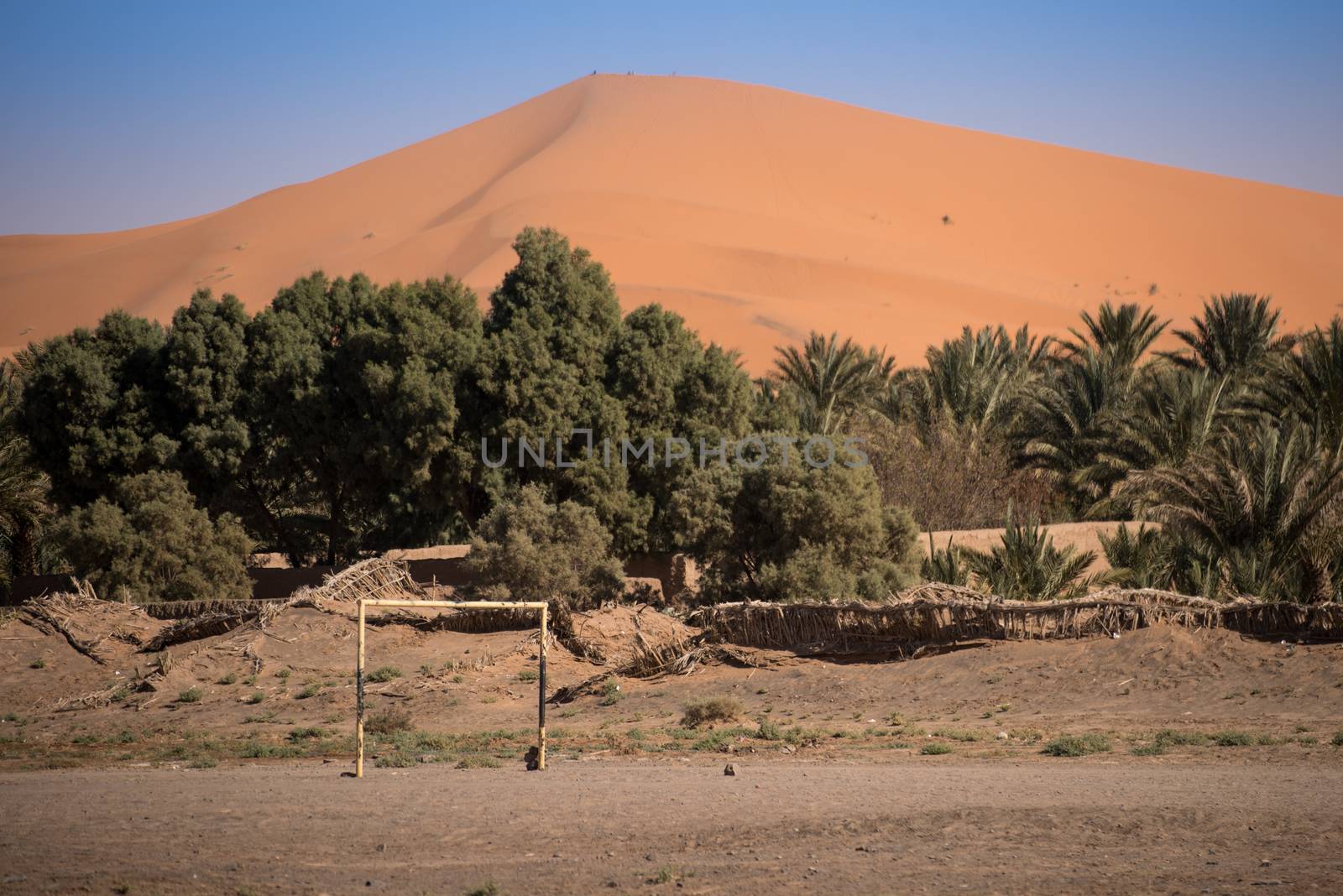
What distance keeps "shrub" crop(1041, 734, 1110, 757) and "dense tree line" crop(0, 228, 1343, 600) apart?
28.7 feet

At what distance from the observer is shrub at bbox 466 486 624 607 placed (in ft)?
72.6

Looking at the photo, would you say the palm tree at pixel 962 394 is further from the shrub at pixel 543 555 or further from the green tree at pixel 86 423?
the green tree at pixel 86 423

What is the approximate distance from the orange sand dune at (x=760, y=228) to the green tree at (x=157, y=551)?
116ft

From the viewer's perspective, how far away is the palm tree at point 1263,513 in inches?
729

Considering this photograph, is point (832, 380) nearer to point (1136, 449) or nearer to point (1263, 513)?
point (1136, 449)

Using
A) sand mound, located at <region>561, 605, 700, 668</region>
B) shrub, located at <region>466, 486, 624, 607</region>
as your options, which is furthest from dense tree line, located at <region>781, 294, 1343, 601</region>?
shrub, located at <region>466, 486, 624, 607</region>

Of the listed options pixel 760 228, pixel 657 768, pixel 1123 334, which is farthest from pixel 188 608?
pixel 760 228

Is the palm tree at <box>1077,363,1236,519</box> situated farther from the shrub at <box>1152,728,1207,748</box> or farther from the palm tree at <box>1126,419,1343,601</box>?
the shrub at <box>1152,728,1207,748</box>

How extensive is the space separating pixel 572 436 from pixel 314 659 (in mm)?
9505

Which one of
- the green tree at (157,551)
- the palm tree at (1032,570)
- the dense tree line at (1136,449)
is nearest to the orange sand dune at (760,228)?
the dense tree line at (1136,449)

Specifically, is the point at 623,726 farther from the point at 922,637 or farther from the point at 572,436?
the point at 572,436

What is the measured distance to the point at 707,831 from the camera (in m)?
9.13

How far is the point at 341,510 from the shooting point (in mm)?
33562

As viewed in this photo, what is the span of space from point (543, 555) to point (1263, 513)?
11072 mm
